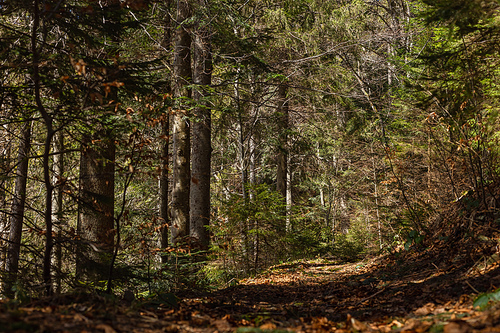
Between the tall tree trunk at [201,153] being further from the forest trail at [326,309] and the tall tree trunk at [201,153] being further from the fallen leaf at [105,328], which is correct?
the fallen leaf at [105,328]

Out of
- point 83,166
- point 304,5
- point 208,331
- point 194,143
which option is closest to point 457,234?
point 208,331

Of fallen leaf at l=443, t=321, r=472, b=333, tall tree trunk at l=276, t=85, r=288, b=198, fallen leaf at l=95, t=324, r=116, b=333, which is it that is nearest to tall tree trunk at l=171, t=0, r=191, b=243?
tall tree trunk at l=276, t=85, r=288, b=198

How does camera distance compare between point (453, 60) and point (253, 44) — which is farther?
point (253, 44)

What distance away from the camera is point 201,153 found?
9.29m

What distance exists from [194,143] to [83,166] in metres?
2.76

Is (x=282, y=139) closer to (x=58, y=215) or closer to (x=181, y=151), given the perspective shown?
(x=181, y=151)

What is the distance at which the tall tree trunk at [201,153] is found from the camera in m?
8.83

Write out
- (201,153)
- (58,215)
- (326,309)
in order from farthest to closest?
(201,153) → (58,215) → (326,309)

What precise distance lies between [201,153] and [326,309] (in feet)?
19.3

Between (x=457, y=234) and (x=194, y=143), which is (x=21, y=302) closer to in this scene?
(x=457, y=234)

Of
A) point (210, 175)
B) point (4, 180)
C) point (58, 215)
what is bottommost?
point (58, 215)

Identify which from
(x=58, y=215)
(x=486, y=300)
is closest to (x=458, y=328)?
(x=486, y=300)

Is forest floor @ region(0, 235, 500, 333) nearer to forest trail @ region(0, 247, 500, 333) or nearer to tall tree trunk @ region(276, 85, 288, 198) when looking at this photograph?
forest trail @ region(0, 247, 500, 333)

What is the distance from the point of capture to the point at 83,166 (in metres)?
7.39
